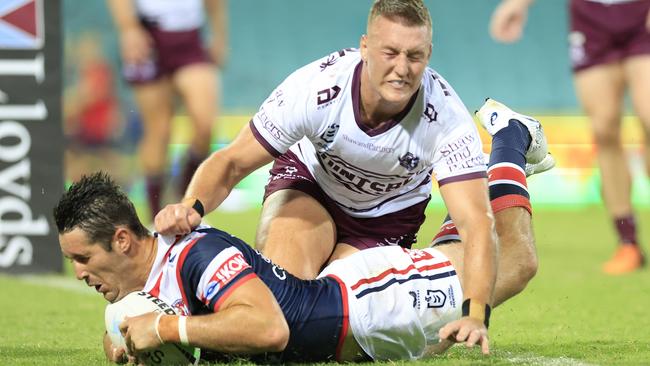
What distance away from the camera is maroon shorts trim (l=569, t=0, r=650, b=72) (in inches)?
384

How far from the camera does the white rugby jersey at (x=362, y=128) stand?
17.7 ft

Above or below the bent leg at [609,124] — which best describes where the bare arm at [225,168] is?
above

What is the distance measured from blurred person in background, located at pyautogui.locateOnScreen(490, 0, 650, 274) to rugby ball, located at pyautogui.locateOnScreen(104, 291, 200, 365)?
5426 mm

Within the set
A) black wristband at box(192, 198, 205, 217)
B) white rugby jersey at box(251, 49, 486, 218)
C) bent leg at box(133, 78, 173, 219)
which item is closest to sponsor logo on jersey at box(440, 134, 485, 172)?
white rugby jersey at box(251, 49, 486, 218)

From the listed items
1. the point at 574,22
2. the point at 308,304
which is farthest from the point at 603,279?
the point at 308,304

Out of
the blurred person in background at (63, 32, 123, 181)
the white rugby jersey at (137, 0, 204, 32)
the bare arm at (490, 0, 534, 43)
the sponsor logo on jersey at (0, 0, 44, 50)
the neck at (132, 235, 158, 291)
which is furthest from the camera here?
the blurred person in background at (63, 32, 123, 181)

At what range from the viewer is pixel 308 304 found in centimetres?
493

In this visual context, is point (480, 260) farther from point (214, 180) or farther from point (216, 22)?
point (216, 22)

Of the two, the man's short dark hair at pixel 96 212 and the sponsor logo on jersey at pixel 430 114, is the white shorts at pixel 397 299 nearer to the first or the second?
the sponsor logo on jersey at pixel 430 114

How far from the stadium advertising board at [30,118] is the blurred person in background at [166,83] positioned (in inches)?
89.0

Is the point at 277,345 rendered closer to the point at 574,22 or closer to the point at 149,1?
the point at 574,22

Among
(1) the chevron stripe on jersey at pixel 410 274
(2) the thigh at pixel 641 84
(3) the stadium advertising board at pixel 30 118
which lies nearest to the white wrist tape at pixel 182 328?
(1) the chevron stripe on jersey at pixel 410 274

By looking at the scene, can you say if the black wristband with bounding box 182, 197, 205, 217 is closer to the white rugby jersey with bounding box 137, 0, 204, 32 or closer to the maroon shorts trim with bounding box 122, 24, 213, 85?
the maroon shorts trim with bounding box 122, 24, 213, 85

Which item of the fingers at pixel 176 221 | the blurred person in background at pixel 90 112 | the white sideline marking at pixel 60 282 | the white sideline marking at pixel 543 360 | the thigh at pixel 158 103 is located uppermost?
the fingers at pixel 176 221
